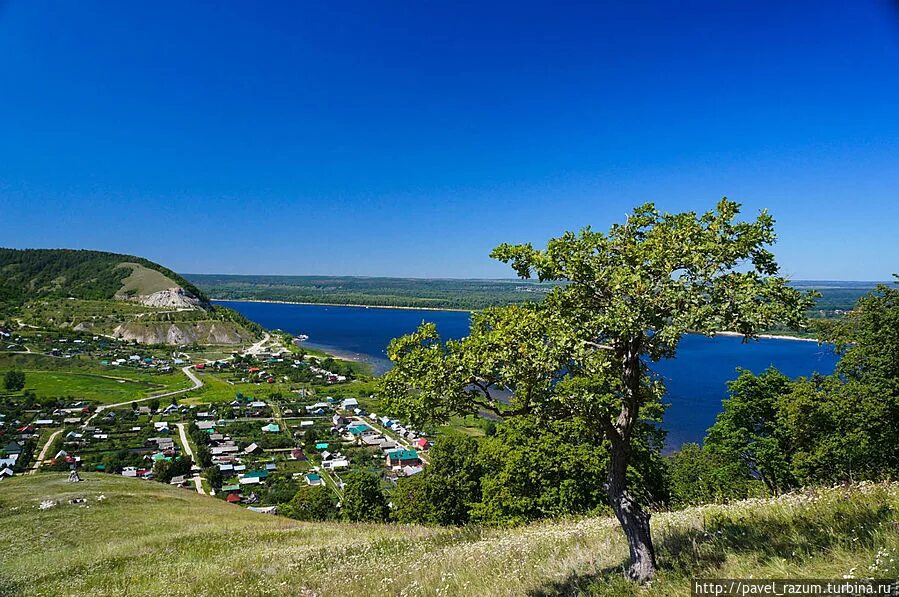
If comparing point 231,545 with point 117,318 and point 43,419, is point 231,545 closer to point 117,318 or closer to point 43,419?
point 43,419

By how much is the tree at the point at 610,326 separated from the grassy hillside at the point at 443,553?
63.7 inches

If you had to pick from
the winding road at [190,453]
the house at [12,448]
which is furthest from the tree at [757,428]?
the house at [12,448]

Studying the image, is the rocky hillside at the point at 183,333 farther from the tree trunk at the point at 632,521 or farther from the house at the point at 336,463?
the tree trunk at the point at 632,521

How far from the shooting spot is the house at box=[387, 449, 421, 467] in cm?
6694

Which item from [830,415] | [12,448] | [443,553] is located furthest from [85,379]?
[830,415]

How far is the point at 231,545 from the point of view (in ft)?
53.0

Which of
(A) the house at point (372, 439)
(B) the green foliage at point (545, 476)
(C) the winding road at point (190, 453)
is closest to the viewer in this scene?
(B) the green foliage at point (545, 476)

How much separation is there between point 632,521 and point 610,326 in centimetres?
367

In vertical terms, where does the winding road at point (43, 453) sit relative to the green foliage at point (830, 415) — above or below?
below

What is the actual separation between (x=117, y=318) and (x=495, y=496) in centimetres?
21608

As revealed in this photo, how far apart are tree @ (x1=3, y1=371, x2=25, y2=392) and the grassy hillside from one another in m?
116

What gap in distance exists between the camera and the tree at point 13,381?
106 m

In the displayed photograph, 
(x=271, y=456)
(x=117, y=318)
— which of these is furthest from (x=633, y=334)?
(x=117, y=318)

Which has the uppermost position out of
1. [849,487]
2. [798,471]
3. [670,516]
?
[849,487]
